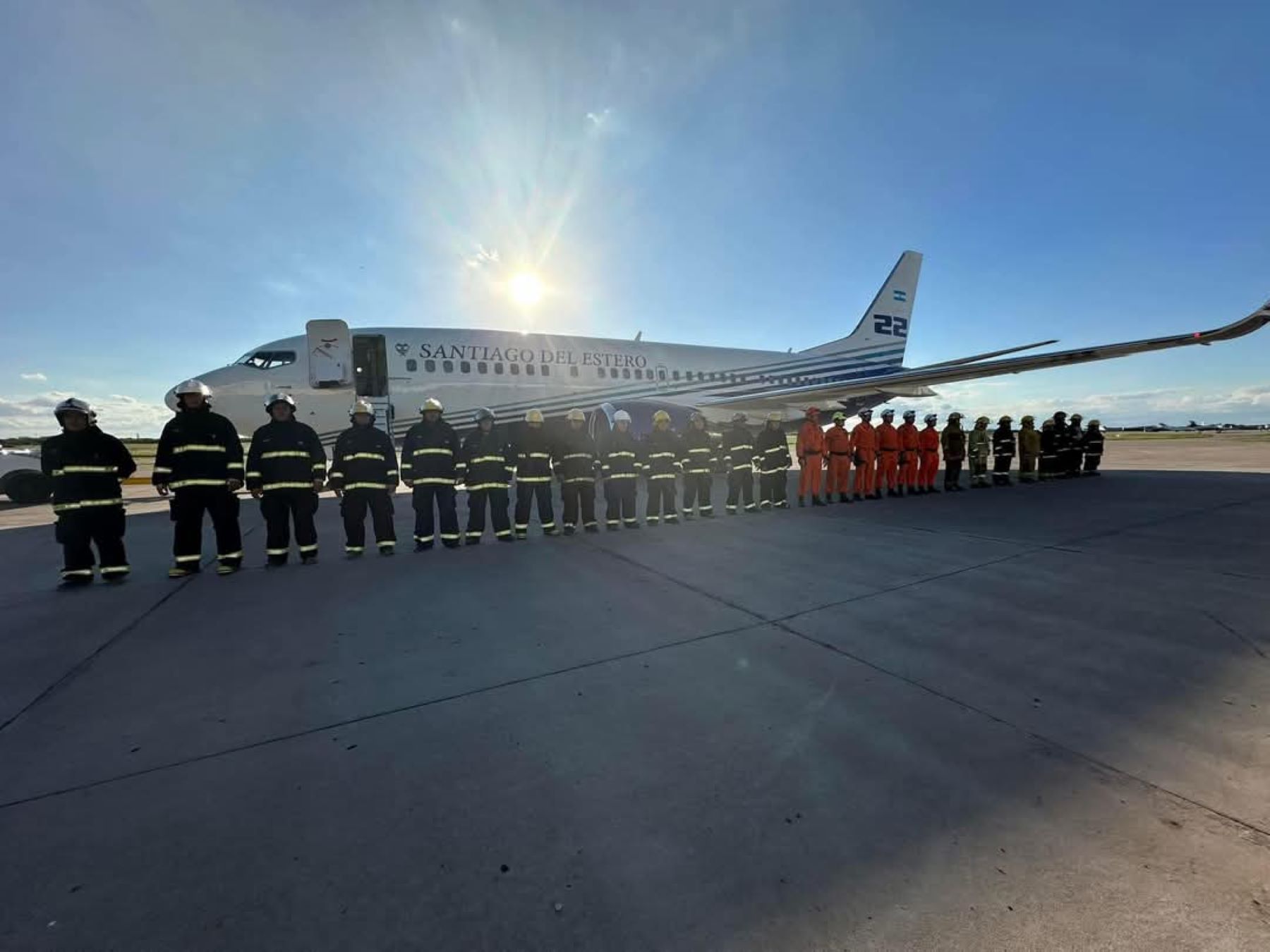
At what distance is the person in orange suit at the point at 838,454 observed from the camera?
1018 centimetres

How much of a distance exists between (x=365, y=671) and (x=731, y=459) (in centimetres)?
713

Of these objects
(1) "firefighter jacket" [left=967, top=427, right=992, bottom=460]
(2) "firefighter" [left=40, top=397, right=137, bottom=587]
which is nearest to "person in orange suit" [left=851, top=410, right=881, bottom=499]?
(1) "firefighter jacket" [left=967, top=427, right=992, bottom=460]

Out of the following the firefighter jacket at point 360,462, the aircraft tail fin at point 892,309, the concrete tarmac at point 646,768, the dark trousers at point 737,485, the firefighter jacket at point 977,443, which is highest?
the aircraft tail fin at point 892,309

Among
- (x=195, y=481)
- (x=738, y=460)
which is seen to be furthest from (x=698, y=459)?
(x=195, y=481)

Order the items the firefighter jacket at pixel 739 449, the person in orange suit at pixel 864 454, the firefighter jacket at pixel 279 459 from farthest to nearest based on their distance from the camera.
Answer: the person in orange suit at pixel 864 454, the firefighter jacket at pixel 739 449, the firefighter jacket at pixel 279 459

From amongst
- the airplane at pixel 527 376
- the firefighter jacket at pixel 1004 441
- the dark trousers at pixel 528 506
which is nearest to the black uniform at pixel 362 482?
the dark trousers at pixel 528 506

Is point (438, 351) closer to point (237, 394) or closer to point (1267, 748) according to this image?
point (237, 394)

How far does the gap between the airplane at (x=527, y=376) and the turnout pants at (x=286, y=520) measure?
6.15 meters

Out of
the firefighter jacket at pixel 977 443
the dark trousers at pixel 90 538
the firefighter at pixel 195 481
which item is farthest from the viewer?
the firefighter jacket at pixel 977 443

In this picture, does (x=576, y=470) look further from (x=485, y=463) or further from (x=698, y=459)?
(x=698, y=459)

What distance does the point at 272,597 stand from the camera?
4594mm

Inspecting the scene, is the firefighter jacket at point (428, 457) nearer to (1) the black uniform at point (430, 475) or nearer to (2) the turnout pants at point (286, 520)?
(1) the black uniform at point (430, 475)

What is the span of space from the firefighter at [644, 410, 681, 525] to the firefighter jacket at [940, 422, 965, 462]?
6.83 metres

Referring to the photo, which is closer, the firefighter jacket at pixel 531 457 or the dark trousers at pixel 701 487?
the firefighter jacket at pixel 531 457
